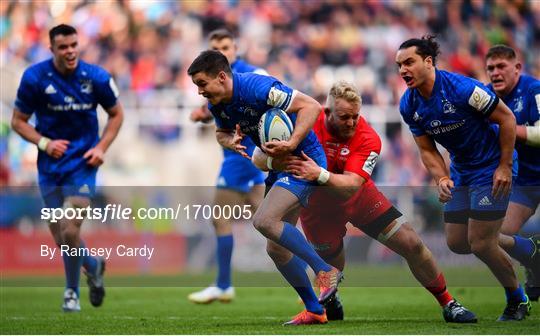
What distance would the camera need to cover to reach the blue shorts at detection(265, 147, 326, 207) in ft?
27.8

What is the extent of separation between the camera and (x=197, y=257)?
18500mm

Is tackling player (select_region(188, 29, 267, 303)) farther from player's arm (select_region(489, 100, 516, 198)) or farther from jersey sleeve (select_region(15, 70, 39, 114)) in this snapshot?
player's arm (select_region(489, 100, 516, 198))

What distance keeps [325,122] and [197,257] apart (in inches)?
389

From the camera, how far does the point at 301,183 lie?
27.9 feet

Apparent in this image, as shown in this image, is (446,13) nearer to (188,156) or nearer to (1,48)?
(188,156)

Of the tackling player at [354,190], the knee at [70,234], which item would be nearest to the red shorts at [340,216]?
the tackling player at [354,190]

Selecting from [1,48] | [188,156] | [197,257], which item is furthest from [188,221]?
[1,48]

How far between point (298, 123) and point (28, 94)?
3754 mm

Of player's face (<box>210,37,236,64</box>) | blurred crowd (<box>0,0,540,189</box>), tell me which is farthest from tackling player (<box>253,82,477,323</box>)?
blurred crowd (<box>0,0,540,189</box>)

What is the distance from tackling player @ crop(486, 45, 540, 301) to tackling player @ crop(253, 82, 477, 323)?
1249 millimetres

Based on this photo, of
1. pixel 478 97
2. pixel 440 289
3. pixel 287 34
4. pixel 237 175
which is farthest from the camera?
pixel 287 34

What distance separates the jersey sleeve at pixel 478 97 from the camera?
8.48 meters

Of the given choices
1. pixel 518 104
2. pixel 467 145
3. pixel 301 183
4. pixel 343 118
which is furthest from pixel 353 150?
pixel 518 104

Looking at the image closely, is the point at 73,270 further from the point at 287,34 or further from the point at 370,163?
the point at 287,34
